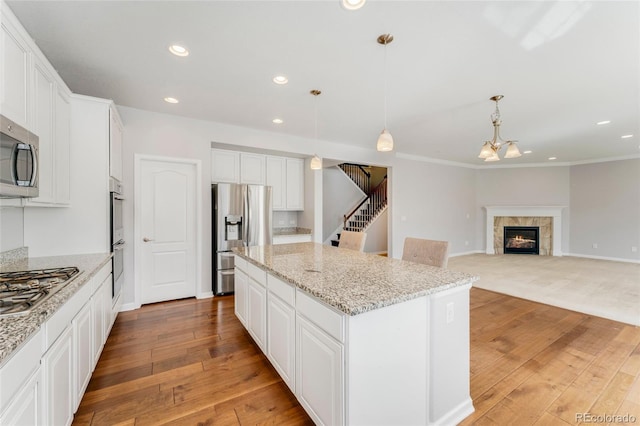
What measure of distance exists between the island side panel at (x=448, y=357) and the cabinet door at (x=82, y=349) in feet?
7.02

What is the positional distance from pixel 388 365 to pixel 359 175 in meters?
7.63

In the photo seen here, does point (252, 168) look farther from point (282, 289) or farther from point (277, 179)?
point (282, 289)

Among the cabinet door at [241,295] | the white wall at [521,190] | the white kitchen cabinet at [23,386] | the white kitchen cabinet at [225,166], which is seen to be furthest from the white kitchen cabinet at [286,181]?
the white wall at [521,190]

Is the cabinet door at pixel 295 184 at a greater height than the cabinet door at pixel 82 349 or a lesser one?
greater

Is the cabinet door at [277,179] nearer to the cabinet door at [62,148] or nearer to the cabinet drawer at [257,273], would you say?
the cabinet drawer at [257,273]

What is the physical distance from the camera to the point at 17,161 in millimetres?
1560

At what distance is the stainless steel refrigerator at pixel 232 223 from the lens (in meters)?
4.04

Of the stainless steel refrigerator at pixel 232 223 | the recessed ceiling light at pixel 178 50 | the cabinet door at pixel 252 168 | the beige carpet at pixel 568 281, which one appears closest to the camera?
the recessed ceiling light at pixel 178 50

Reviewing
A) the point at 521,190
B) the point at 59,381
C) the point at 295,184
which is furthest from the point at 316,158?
the point at 521,190

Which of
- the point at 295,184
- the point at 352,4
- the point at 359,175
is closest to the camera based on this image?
the point at 352,4

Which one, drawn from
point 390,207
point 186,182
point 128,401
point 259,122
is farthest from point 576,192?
point 128,401

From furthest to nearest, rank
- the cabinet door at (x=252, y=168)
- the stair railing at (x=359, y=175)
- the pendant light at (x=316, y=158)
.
A: the stair railing at (x=359, y=175)
the cabinet door at (x=252, y=168)
the pendant light at (x=316, y=158)

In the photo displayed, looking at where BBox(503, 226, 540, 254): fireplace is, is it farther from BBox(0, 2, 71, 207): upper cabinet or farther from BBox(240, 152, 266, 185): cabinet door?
BBox(0, 2, 71, 207): upper cabinet

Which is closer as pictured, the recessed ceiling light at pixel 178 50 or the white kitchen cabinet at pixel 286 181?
the recessed ceiling light at pixel 178 50
